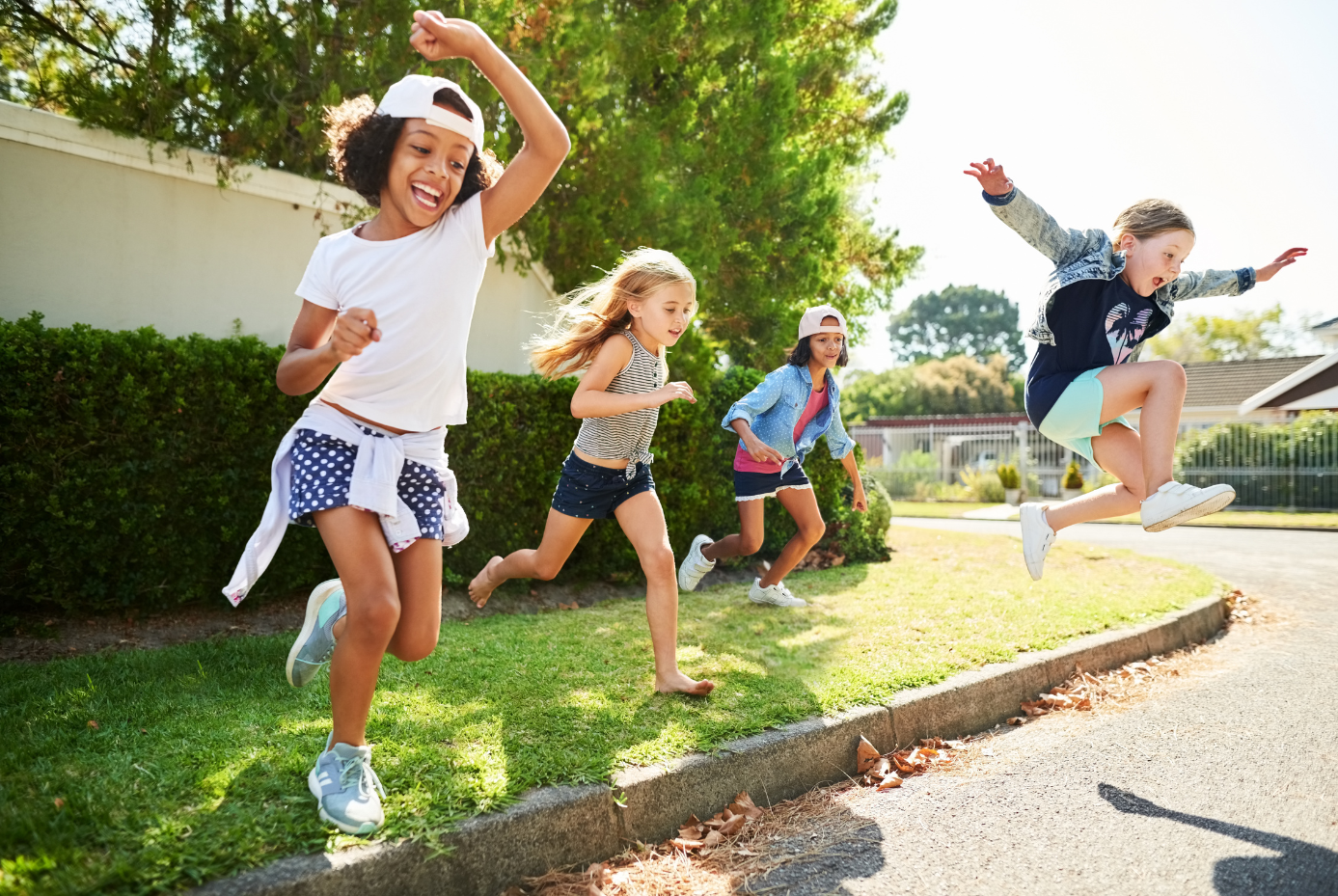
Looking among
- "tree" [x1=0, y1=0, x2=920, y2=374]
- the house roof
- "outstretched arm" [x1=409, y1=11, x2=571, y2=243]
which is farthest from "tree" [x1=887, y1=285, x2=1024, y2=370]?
"outstretched arm" [x1=409, y1=11, x2=571, y2=243]

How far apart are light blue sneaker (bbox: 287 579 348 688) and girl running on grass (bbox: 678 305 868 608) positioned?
2772 mm

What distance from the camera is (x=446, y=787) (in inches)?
97.3

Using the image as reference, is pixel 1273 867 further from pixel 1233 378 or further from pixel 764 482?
pixel 1233 378

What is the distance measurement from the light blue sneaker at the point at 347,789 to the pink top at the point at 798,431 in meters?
3.37

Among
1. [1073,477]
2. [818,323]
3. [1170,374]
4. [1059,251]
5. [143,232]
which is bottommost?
[1073,477]

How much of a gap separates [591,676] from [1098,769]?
2.07 metres

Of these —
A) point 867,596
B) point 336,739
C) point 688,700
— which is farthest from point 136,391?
point 867,596

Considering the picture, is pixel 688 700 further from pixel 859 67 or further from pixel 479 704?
pixel 859 67

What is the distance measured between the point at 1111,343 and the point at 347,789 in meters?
3.60

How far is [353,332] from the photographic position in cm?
224

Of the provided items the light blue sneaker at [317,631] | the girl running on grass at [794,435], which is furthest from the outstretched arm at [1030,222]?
the light blue sneaker at [317,631]

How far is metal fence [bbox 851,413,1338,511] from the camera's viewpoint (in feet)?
68.3

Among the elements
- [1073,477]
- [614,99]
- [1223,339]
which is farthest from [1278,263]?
[1223,339]

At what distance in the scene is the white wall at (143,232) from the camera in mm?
5805
